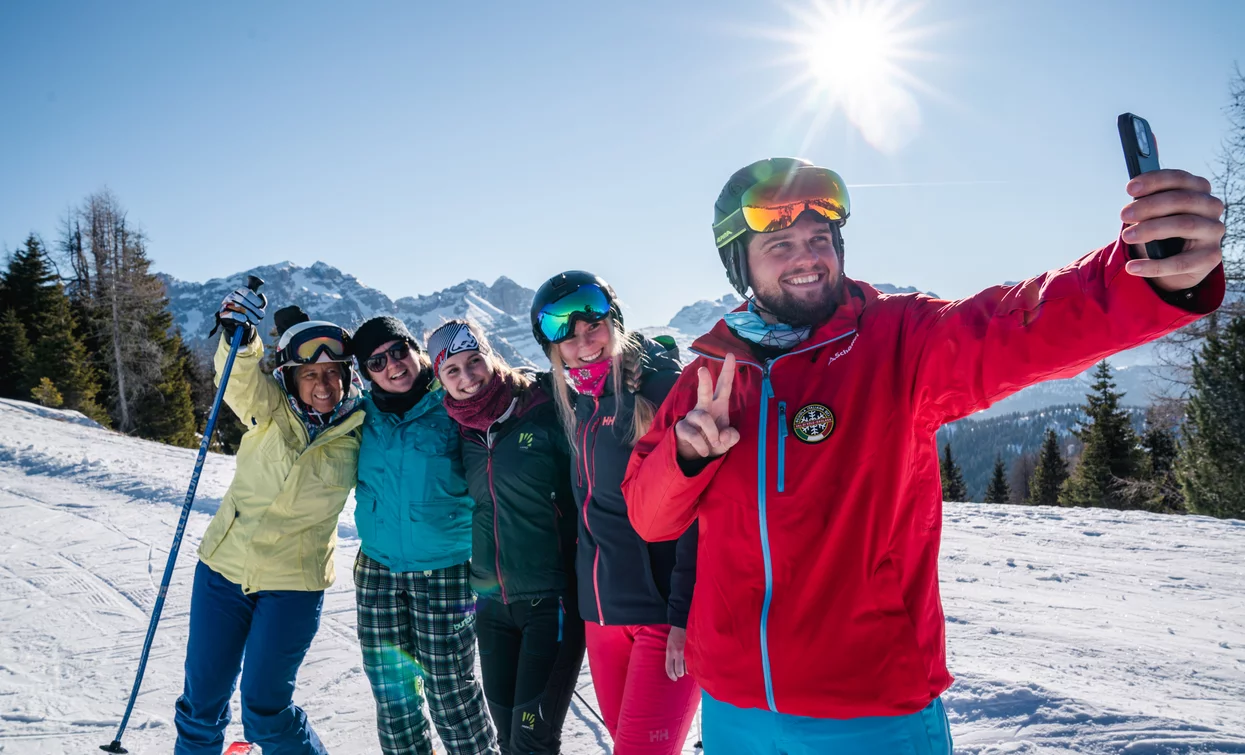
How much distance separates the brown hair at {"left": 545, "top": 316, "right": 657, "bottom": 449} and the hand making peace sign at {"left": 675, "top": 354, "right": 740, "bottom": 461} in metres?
0.76

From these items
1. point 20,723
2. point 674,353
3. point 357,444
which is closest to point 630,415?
point 674,353

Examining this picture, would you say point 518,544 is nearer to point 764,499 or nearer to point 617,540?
point 617,540

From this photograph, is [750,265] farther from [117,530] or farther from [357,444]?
[117,530]

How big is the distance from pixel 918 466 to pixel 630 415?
129 centimetres

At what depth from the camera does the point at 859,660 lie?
162cm

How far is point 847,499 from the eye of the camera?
1647mm

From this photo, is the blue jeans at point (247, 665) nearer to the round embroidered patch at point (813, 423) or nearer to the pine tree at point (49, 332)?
the round embroidered patch at point (813, 423)

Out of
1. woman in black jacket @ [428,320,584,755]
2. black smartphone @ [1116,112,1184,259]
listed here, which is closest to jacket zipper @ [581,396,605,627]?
woman in black jacket @ [428,320,584,755]

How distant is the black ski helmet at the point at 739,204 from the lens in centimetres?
212

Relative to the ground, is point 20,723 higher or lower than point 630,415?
lower

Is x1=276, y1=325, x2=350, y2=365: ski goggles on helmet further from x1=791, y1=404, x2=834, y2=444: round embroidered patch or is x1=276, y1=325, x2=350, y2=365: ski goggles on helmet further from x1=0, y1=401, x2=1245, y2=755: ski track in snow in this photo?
x1=791, y1=404, x2=834, y2=444: round embroidered patch

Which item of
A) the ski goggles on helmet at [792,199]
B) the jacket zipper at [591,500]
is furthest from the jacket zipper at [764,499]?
the jacket zipper at [591,500]

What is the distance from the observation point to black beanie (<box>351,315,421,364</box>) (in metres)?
3.54

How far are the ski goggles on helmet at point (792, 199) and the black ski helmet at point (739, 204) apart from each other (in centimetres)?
2
